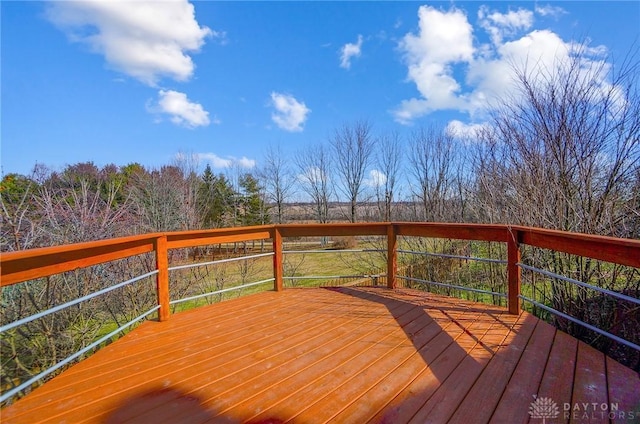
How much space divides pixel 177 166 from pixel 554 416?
19009 mm

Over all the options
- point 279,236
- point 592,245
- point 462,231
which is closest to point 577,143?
point 462,231

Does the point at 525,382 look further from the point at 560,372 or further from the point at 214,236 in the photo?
the point at 214,236

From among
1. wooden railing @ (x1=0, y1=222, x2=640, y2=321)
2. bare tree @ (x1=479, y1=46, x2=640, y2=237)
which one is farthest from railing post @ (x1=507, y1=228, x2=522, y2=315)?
bare tree @ (x1=479, y1=46, x2=640, y2=237)

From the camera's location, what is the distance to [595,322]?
318 cm

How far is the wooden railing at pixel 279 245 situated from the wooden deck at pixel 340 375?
25.6 inches

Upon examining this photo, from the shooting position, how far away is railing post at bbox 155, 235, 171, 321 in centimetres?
288

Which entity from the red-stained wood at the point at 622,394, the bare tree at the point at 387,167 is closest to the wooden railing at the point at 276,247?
the red-stained wood at the point at 622,394

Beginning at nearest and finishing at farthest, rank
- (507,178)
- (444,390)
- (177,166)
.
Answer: (444,390)
(507,178)
(177,166)

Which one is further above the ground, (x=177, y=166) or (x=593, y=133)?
(x=177, y=166)

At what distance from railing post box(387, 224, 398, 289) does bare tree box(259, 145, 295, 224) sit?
16.3 metres

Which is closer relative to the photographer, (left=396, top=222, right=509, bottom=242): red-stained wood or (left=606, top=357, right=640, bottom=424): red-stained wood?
(left=606, top=357, right=640, bottom=424): red-stained wood

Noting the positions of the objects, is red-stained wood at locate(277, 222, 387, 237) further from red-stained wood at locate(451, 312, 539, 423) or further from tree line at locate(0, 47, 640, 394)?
tree line at locate(0, 47, 640, 394)

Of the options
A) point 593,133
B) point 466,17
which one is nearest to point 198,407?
point 593,133

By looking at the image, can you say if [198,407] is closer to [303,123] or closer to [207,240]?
[207,240]
